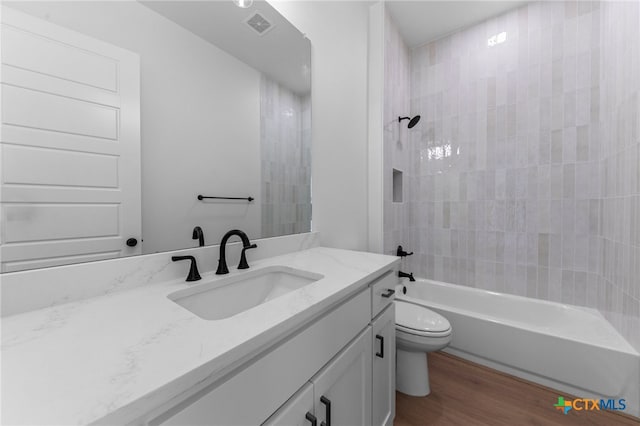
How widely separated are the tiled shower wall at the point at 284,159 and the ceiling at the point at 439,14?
128 centimetres

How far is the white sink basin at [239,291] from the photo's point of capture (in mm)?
825

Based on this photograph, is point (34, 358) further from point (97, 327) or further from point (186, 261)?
point (186, 261)

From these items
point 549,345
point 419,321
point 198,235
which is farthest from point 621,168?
point 198,235

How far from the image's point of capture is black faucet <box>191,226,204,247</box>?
0.97 metres

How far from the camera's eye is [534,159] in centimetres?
195

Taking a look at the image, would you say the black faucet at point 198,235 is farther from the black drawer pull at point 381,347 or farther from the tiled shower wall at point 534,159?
the tiled shower wall at point 534,159

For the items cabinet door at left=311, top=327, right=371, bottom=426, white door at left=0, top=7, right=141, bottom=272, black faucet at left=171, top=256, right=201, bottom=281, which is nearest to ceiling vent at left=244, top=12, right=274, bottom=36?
white door at left=0, top=7, right=141, bottom=272

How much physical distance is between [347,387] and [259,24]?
159 centimetres

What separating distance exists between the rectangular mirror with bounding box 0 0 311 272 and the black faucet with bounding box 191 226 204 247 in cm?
2

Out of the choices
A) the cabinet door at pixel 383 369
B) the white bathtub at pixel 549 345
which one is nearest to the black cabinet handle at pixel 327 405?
the cabinet door at pixel 383 369

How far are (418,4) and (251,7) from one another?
57.2 inches

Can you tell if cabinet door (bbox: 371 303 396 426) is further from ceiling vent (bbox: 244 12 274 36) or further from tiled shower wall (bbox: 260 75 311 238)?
ceiling vent (bbox: 244 12 274 36)

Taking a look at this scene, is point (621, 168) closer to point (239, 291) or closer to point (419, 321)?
point (419, 321)

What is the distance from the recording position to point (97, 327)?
21.4 inches
